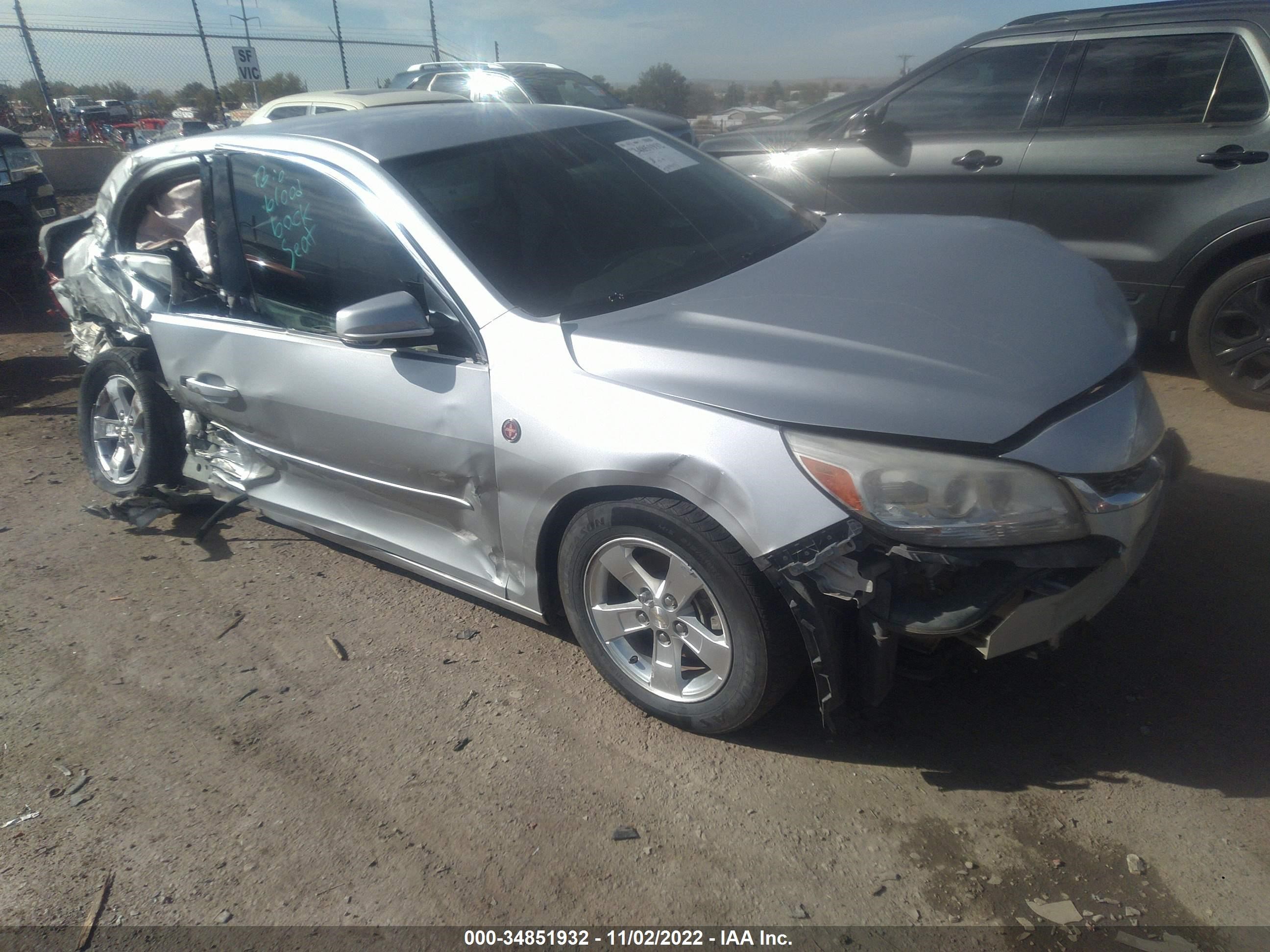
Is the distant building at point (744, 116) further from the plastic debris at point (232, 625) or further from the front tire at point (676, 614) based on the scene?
the front tire at point (676, 614)

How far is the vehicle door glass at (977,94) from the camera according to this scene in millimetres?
5059

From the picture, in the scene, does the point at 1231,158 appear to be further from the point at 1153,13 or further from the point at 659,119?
the point at 659,119

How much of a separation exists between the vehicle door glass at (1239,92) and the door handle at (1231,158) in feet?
0.56

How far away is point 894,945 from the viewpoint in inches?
79.2

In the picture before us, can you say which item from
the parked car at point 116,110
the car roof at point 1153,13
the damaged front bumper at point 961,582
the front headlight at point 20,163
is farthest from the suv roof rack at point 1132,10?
the parked car at point 116,110

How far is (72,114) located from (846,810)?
2039 centimetres

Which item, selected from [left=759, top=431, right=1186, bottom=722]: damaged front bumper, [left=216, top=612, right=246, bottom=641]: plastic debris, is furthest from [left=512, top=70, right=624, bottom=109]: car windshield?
[left=759, top=431, right=1186, bottom=722]: damaged front bumper

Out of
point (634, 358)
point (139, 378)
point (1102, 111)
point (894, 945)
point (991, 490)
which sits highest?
point (1102, 111)

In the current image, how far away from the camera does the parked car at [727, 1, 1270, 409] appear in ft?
14.4

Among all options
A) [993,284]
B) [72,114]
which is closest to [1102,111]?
[993,284]

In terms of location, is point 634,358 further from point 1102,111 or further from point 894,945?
point 1102,111

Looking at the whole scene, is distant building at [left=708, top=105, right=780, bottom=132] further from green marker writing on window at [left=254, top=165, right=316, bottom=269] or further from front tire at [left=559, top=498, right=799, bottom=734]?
front tire at [left=559, top=498, right=799, bottom=734]

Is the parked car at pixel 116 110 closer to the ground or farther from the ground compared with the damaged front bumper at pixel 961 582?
closer to the ground

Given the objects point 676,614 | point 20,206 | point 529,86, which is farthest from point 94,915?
point 529,86
